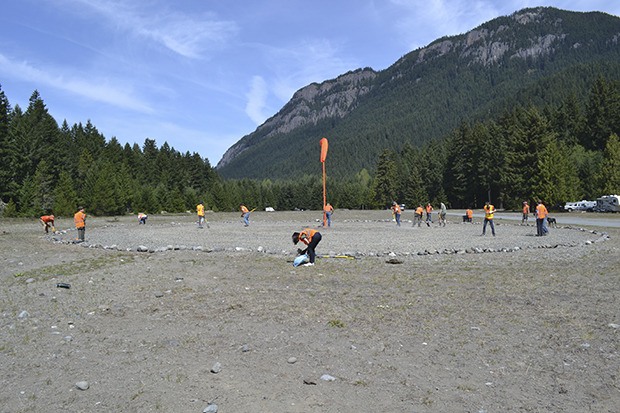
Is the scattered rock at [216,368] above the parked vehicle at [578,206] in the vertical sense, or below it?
below

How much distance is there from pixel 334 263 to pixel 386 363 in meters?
10.6

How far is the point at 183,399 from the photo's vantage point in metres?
6.17

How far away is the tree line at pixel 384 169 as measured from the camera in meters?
72.1

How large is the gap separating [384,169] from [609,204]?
6256cm

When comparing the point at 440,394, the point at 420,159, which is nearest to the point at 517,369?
the point at 440,394

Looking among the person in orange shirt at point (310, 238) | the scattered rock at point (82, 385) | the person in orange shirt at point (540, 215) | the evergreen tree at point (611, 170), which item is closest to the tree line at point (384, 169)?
the evergreen tree at point (611, 170)

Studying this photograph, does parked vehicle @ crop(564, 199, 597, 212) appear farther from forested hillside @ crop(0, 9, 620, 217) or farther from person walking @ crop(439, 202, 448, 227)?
person walking @ crop(439, 202, 448, 227)

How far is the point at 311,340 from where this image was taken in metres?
8.50

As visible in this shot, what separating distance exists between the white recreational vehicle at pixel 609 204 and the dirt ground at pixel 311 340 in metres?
54.1

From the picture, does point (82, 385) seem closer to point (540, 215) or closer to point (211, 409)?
point (211, 409)

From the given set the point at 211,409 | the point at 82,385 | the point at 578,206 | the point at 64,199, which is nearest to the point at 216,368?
the point at 211,409

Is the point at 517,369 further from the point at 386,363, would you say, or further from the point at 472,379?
the point at 386,363

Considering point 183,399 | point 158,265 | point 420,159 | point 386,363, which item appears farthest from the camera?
point 420,159

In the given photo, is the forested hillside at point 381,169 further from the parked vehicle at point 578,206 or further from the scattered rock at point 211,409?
the scattered rock at point 211,409
